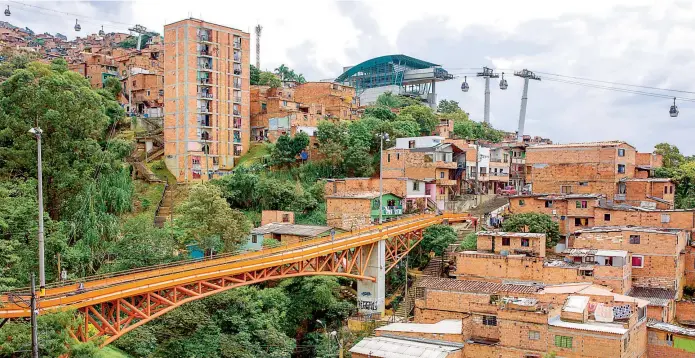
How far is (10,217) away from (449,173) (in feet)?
125

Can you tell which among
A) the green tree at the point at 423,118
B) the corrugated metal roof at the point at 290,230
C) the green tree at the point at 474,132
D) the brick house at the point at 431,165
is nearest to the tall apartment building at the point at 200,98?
the corrugated metal roof at the point at 290,230

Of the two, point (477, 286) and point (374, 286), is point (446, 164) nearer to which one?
point (374, 286)

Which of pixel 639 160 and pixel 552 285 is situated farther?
pixel 639 160

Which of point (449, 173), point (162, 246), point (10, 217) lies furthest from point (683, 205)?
point (10, 217)

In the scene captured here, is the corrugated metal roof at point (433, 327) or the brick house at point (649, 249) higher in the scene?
the brick house at point (649, 249)

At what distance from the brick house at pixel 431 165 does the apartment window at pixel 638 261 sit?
19419 mm

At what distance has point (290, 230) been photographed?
138 feet

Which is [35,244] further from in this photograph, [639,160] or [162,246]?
[639,160]

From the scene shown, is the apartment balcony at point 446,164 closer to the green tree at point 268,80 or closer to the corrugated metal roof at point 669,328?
the corrugated metal roof at point 669,328

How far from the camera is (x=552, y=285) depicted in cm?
3309

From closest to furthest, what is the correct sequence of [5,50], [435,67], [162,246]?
1. [162,246]
2. [5,50]
3. [435,67]

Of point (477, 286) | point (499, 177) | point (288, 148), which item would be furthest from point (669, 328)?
point (288, 148)

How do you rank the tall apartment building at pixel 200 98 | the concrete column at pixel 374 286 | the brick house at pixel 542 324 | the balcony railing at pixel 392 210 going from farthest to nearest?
the tall apartment building at pixel 200 98 → the balcony railing at pixel 392 210 → the concrete column at pixel 374 286 → the brick house at pixel 542 324

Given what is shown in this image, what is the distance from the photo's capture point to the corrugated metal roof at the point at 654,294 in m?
32.8
